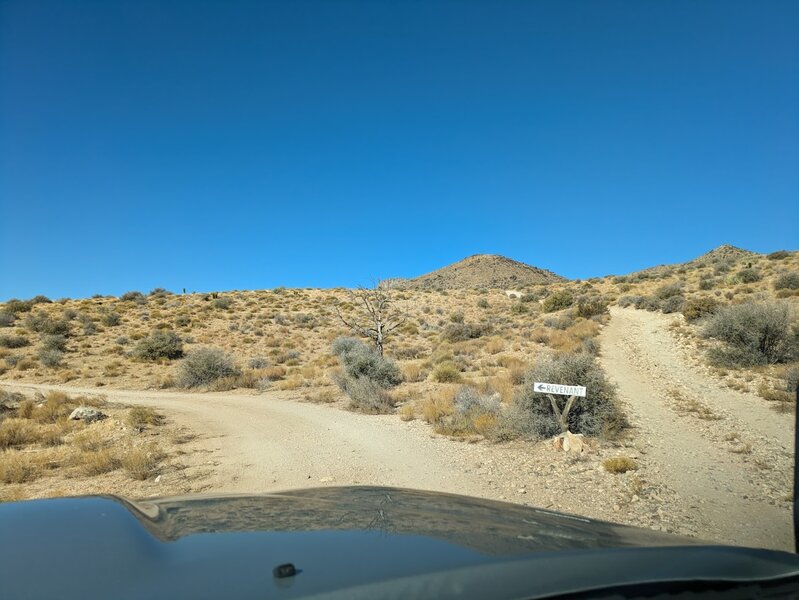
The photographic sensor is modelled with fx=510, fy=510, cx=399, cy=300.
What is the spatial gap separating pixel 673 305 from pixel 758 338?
1651cm

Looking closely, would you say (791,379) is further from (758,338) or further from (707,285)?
(707,285)

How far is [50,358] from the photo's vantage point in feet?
93.1

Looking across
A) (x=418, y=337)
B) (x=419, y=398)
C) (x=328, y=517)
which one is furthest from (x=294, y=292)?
(x=328, y=517)

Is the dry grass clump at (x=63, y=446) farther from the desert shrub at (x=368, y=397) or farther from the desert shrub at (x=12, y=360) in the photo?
the desert shrub at (x=12, y=360)

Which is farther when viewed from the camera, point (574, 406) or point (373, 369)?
point (373, 369)

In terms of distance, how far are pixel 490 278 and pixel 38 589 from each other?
351 ft

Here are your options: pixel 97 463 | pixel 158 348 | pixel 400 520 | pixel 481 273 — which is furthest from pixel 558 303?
pixel 481 273

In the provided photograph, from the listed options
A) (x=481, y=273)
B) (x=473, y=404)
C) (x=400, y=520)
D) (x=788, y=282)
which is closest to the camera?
(x=400, y=520)

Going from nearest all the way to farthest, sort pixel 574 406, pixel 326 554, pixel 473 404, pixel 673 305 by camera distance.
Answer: pixel 326 554, pixel 574 406, pixel 473 404, pixel 673 305

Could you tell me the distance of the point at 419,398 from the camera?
59.6ft

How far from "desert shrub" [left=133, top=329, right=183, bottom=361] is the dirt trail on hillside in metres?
25.3

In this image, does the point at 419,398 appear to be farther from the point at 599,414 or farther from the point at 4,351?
the point at 4,351

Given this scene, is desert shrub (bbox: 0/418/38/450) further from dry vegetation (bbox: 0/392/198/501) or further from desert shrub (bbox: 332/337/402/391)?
desert shrub (bbox: 332/337/402/391)

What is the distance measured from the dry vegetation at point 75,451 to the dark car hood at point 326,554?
6.94 meters
